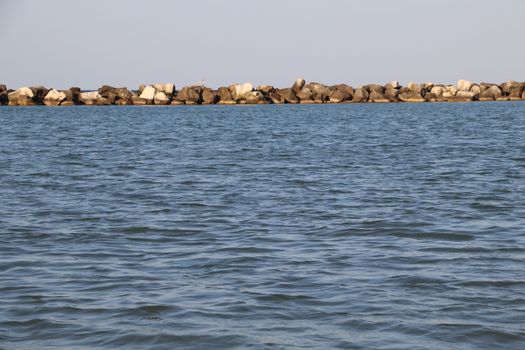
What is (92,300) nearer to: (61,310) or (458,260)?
(61,310)

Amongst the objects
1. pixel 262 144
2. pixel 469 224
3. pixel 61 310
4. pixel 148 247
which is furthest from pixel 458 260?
pixel 262 144

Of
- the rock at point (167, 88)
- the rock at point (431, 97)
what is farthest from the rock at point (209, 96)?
the rock at point (431, 97)

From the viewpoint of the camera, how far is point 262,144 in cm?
3525

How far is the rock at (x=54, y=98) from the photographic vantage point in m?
112

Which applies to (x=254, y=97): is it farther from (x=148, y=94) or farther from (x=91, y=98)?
(x=91, y=98)

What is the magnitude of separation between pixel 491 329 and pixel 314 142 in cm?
2926

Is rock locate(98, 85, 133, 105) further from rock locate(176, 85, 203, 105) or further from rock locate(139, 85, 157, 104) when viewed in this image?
rock locate(176, 85, 203, 105)

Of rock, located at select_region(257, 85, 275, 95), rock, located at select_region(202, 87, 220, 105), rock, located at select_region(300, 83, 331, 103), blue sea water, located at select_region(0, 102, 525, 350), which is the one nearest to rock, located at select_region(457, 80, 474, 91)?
rock, located at select_region(300, 83, 331, 103)

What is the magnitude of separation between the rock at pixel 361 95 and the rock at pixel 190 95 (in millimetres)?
21851

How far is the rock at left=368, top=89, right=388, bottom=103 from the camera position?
4742 inches

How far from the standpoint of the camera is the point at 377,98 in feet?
397

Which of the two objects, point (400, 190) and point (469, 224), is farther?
point (400, 190)

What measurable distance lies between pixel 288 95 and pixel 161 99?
17597 mm

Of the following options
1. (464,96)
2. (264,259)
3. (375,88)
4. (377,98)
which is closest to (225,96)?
(375,88)
